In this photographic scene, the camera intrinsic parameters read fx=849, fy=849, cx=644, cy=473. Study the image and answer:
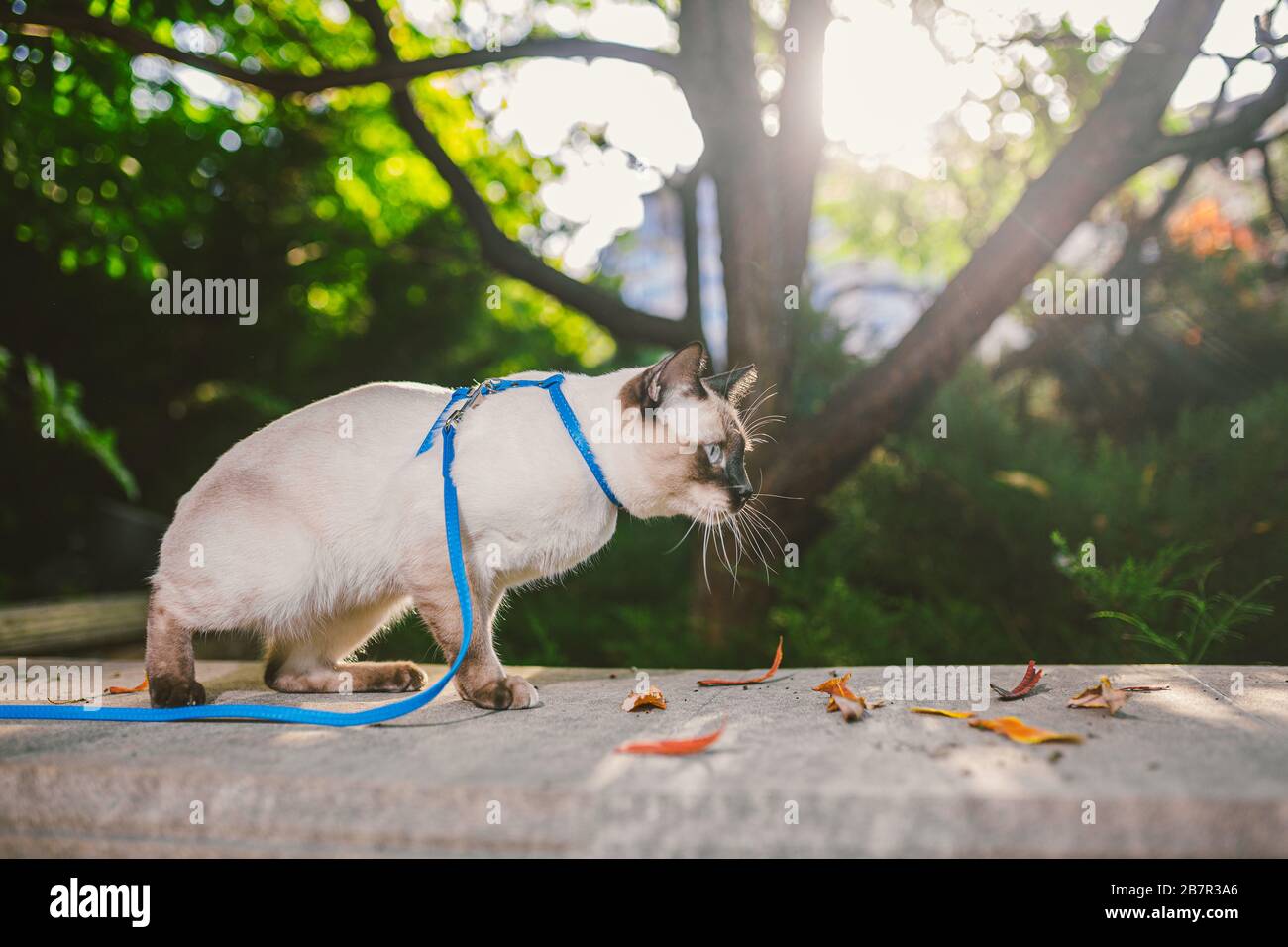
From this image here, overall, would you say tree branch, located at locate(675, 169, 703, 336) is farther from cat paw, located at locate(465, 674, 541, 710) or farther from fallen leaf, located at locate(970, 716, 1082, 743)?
fallen leaf, located at locate(970, 716, 1082, 743)

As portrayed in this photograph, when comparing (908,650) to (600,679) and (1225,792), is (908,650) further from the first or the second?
(1225,792)

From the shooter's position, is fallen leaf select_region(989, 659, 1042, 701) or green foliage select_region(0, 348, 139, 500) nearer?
fallen leaf select_region(989, 659, 1042, 701)

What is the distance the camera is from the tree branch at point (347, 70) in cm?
403

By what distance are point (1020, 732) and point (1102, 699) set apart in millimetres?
A: 445

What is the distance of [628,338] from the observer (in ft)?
17.9

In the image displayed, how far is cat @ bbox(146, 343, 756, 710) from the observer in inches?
103

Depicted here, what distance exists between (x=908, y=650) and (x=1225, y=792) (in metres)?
2.85

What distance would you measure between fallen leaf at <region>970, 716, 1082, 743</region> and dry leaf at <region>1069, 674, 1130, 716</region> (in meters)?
0.29

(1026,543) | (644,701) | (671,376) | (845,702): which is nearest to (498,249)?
(671,376)

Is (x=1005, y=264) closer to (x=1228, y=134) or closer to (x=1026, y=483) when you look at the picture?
(x=1026, y=483)

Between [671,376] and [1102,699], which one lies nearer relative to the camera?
[1102,699]

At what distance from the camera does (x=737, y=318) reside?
4.83 metres

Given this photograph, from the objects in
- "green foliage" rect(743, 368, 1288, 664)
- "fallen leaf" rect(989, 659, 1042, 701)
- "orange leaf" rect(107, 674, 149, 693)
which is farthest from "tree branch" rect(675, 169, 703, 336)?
"orange leaf" rect(107, 674, 149, 693)

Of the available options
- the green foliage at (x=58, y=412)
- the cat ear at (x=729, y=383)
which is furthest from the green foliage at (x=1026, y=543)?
the green foliage at (x=58, y=412)
